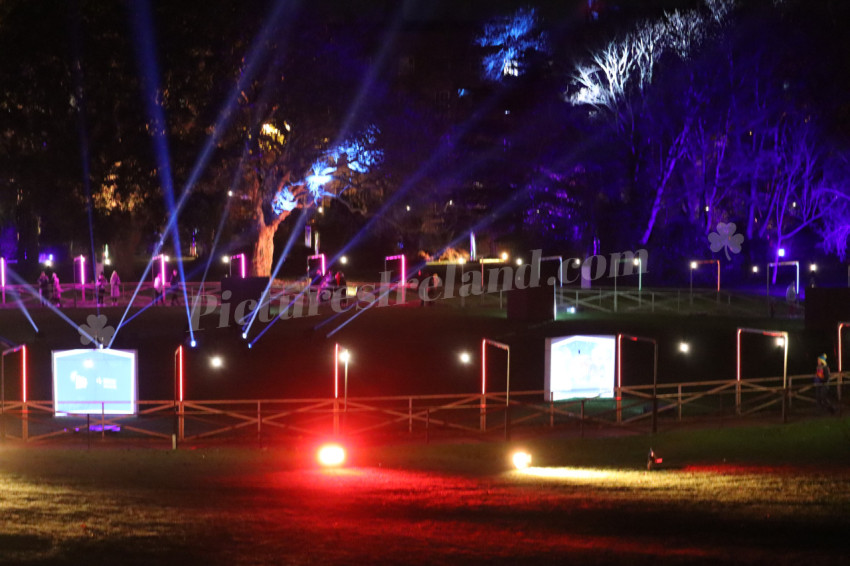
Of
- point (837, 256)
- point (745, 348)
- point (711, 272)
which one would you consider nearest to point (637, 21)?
point (711, 272)

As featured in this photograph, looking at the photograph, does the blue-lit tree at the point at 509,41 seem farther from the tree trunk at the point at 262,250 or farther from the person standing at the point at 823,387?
the person standing at the point at 823,387

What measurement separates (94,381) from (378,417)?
6449 millimetres

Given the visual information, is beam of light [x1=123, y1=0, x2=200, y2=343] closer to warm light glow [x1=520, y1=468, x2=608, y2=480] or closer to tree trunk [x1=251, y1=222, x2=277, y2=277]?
tree trunk [x1=251, y1=222, x2=277, y2=277]

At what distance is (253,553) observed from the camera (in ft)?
27.3

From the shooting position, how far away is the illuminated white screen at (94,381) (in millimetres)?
19750

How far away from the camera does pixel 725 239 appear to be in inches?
1991

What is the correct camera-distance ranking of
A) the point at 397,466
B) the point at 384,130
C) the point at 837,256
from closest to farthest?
the point at 397,466 < the point at 384,130 < the point at 837,256

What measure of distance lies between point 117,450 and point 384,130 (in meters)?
28.4

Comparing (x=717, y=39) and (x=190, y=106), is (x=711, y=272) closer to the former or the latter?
(x=717, y=39)

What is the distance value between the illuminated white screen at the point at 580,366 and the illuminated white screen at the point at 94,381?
987 centimetres

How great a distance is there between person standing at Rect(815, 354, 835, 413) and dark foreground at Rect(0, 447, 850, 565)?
8.03m

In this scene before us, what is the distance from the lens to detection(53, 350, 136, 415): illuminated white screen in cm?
1975

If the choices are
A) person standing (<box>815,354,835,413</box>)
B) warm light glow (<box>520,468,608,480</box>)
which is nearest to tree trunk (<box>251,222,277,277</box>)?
person standing (<box>815,354,835,413</box>)

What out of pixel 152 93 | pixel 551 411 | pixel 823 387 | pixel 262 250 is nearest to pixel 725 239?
pixel 262 250
